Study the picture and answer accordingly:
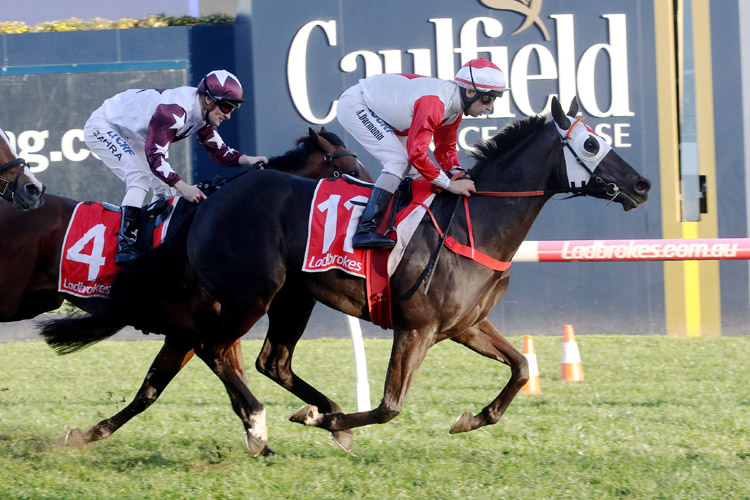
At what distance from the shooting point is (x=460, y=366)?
7.70 metres

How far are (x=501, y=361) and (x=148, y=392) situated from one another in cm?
188

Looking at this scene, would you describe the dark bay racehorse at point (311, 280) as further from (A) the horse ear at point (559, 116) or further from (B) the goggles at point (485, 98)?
(B) the goggles at point (485, 98)

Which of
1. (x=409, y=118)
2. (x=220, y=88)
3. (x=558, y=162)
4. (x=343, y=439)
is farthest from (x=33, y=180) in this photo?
(x=558, y=162)

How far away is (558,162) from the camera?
176 inches

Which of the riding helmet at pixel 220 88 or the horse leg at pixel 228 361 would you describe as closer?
the horse leg at pixel 228 361

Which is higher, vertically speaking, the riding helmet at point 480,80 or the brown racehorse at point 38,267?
the riding helmet at point 480,80

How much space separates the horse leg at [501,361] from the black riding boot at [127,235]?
176 centimetres

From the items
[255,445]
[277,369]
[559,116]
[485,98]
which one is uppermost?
[485,98]

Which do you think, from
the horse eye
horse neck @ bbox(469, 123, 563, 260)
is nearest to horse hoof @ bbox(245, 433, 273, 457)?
horse neck @ bbox(469, 123, 563, 260)

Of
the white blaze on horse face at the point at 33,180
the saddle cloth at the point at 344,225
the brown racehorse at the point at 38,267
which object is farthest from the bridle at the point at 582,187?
the white blaze on horse face at the point at 33,180

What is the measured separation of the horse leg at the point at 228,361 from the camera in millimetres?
4660

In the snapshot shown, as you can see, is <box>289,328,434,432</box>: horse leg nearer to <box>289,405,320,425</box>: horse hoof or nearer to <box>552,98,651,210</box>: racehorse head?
<box>289,405,320,425</box>: horse hoof

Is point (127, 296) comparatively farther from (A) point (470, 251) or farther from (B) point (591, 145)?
(B) point (591, 145)

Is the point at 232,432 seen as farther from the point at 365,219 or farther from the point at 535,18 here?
the point at 535,18
